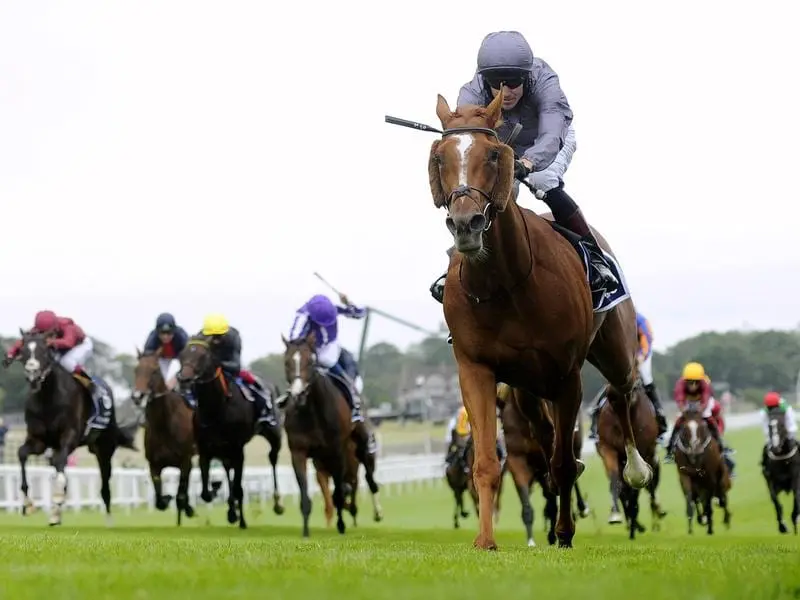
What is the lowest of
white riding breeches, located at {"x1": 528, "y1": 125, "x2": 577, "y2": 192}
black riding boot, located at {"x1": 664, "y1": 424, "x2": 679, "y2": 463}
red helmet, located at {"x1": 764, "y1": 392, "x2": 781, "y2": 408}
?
black riding boot, located at {"x1": 664, "y1": 424, "x2": 679, "y2": 463}

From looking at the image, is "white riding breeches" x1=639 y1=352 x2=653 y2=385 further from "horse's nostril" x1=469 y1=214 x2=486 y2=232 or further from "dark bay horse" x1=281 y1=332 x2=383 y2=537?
"horse's nostril" x1=469 y1=214 x2=486 y2=232

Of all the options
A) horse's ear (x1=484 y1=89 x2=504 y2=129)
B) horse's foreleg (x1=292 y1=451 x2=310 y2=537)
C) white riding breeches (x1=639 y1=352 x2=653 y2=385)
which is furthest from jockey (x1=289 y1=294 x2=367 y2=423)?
horse's ear (x1=484 y1=89 x2=504 y2=129)

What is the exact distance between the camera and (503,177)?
29.3 ft

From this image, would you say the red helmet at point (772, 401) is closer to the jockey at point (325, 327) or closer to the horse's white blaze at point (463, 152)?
the jockey at point (325, 327)

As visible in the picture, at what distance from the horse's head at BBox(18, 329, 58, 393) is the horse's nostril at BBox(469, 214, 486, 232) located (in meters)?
12.5

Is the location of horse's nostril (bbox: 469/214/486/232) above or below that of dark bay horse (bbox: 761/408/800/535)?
above

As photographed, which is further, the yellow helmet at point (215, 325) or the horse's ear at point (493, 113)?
the yellow helmet at point (215, 325)

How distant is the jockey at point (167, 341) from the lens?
2236cm

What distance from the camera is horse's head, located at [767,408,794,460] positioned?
26.3 meters

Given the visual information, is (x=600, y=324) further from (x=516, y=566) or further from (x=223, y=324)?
(x=223, y=324)

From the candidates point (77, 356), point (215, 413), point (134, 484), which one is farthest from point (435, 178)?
point (134, 484)

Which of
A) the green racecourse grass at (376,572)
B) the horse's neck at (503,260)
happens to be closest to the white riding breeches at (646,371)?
the green racecourse grass at (376,572)

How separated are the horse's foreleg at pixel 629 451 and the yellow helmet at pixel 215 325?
32.1ft

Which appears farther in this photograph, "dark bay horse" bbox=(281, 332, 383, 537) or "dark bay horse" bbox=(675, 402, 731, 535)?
"dark bay horse" bbox=(675, 402, 731, 535)
